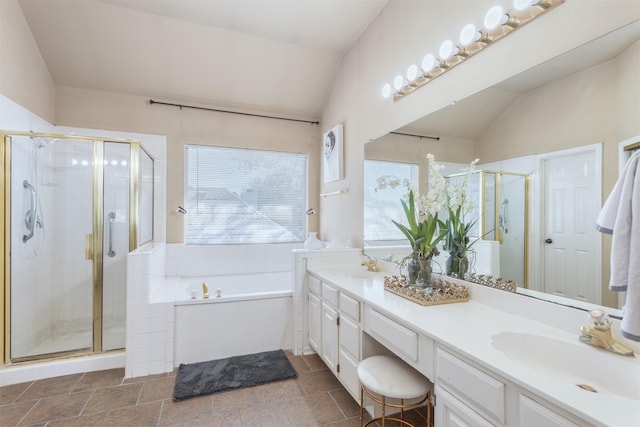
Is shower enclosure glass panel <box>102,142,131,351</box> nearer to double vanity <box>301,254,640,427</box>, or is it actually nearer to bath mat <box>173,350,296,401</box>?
bath mat <box>173,350,296,401</box>

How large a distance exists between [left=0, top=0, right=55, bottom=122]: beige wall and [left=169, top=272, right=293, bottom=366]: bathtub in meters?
2.04

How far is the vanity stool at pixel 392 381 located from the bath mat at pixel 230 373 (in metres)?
0.92

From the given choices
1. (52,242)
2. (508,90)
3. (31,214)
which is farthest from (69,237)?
(508,90)

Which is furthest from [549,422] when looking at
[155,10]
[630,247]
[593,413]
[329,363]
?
[155,10]

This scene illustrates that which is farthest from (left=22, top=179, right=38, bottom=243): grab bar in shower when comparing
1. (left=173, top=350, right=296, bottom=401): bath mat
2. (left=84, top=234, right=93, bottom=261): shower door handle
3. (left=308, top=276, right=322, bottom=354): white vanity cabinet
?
(left=308, top=276, right=322, bottom=354): white vanity cabinet

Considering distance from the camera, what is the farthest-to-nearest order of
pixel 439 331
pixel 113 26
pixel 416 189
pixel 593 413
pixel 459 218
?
pixel 113 26, pixel 416 189, pixel 459 218, pixel 439 331, pixel 593 413

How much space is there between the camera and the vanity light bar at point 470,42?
1401 mm

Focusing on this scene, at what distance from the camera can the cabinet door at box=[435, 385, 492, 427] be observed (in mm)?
1022

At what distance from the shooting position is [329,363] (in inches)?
86.4

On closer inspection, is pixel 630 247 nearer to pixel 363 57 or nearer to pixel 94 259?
pixel 363 57

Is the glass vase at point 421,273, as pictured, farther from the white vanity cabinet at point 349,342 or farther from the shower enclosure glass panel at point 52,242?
the shower enclosure glass panel at point 52,242

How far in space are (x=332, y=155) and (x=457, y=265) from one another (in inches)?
79.4

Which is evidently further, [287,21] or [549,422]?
[287,21]

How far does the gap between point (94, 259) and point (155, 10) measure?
228 cm
